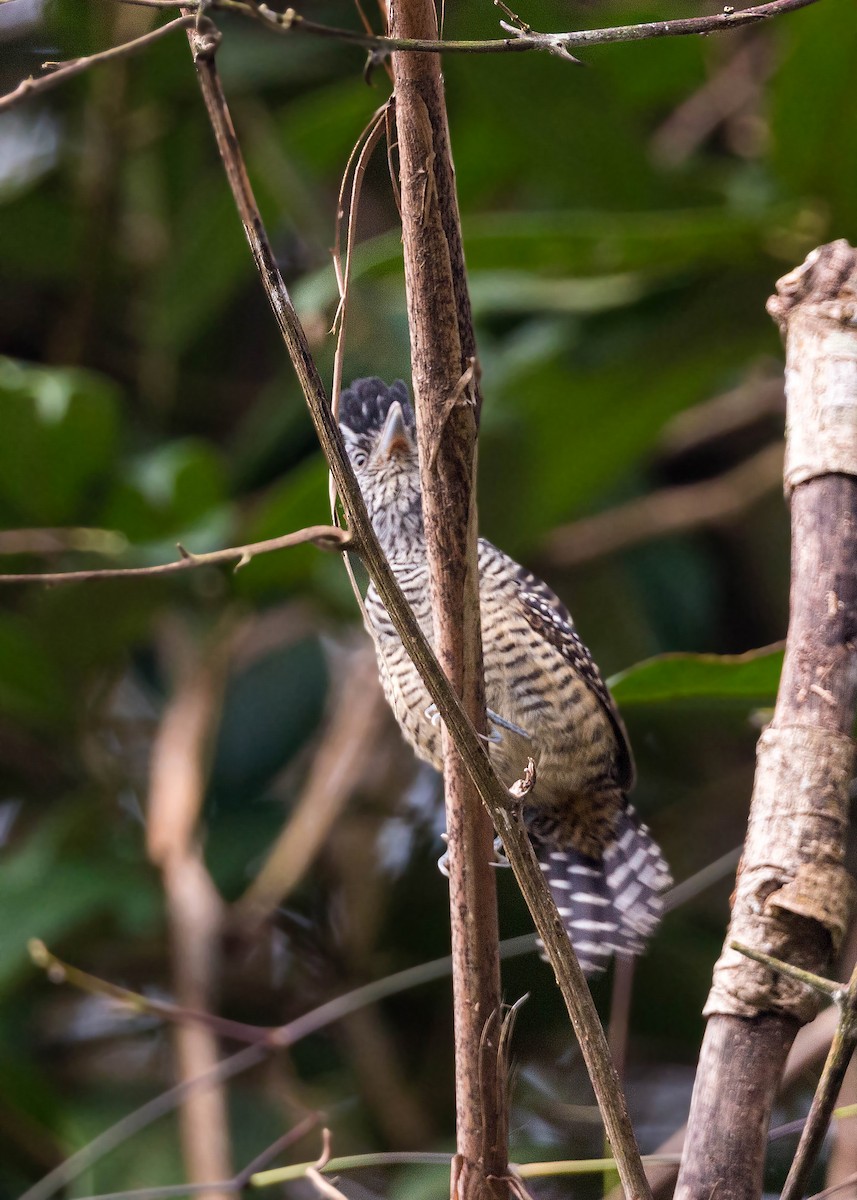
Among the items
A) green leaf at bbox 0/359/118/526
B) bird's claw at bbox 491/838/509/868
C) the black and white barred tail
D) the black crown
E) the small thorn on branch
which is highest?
green leaf at bbox 0/359/118/526

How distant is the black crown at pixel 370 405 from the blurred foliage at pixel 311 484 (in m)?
0.19

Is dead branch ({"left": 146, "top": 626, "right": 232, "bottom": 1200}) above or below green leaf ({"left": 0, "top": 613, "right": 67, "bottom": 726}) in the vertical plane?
below

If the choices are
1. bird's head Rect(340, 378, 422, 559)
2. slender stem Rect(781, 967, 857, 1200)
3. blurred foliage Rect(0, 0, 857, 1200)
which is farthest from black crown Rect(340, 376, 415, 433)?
slender stem Rect(781, 967, 857, 1200)

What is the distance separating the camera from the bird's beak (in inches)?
87.7

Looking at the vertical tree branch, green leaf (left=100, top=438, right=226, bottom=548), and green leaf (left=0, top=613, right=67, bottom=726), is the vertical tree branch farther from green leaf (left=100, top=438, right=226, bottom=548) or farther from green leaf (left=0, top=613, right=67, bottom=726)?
green leaf (left=0, top=613, right=67, bottom=726)

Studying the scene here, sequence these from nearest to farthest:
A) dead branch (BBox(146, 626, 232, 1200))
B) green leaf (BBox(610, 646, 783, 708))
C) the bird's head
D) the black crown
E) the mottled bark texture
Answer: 1. the mottled bark texture
2. green leaf (BBox(610, 646, 783, 708))
3. the black crown
4. the bird's head
5. dead branch (BBox(146, 626, 232, 1200))

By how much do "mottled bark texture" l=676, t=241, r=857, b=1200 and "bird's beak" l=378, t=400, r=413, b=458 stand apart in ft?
2.73

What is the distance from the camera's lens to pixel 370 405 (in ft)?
7.53

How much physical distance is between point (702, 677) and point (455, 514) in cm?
104

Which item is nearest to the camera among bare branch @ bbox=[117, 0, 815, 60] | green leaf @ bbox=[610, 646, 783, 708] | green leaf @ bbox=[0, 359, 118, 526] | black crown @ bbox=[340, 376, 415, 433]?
bare branch @ bbox=[117, 0, 815, 60]

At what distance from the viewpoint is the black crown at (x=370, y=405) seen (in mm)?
2129

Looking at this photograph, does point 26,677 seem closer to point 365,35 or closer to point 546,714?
point 546,714

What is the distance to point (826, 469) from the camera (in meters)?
1.43

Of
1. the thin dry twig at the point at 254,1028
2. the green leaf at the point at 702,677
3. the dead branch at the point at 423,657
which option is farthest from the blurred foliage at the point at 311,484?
the dead branch at the point at 423,657
